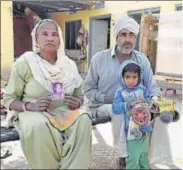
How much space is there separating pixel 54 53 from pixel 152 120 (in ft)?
2.48

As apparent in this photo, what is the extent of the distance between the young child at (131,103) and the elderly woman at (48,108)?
0.26 meters

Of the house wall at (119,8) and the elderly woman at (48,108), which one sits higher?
the house wall at (119,8)

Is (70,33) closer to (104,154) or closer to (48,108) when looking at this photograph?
(104,154)

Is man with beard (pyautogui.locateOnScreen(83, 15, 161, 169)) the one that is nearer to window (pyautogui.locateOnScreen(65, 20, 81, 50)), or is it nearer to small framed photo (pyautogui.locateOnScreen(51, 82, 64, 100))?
small framed photo (pyautogui.locateOnScreen(51, 82, 64, 100))

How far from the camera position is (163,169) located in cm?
235

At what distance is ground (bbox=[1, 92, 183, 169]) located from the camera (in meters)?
2.36

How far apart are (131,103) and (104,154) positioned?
1.07 metres

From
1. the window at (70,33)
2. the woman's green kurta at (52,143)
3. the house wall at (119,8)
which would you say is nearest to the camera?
the woman's green kurta at (52,143)

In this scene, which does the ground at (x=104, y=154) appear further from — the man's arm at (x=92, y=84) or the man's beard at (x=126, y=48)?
the man's beard at (x=126, y=48)

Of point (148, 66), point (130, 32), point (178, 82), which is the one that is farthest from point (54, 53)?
point (178, 82)

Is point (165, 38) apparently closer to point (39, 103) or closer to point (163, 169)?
point (163, 169)

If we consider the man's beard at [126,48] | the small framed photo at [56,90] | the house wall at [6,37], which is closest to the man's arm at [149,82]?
the man's beard at [126,48]

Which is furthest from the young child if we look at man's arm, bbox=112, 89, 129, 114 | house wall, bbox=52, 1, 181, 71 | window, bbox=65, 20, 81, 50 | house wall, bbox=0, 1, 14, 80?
house wall, bbox=52, 1, 181, 71

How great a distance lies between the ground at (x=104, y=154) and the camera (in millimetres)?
2363
